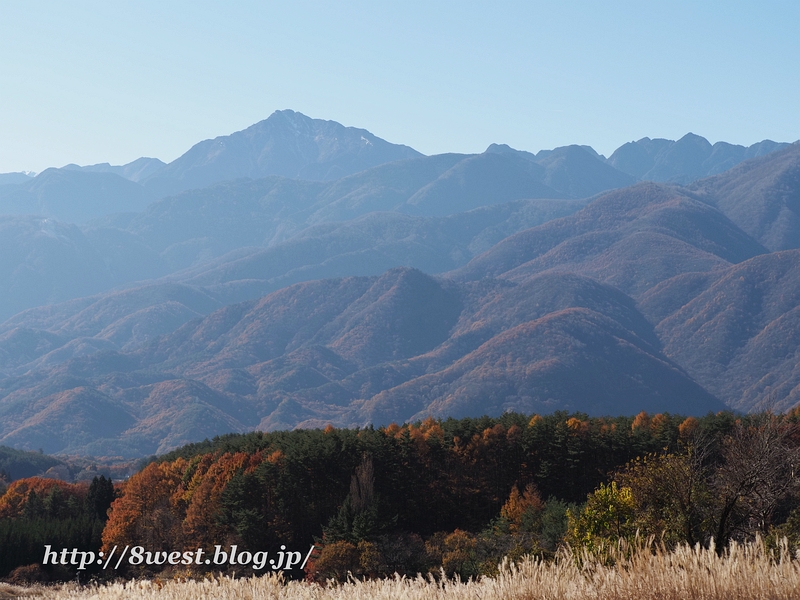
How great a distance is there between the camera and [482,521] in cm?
9025

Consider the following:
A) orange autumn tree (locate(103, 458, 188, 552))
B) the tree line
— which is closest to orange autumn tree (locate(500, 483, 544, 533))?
the tree line

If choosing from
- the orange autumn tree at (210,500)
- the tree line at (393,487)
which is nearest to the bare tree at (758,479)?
the tree line at (393,487)

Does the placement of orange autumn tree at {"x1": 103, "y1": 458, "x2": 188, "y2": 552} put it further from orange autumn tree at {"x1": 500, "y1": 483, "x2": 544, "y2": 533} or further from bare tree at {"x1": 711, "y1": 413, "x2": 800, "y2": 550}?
bare tree at {"x1": 711, "y1": 413, "x2": 800, "y2": 550}

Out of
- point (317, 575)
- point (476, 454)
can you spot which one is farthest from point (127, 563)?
point (476, 454)

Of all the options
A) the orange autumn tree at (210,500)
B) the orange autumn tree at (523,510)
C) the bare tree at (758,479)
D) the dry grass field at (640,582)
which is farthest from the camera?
the orange autumn tree at (210,500)

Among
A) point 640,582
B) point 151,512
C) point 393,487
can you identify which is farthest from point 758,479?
point 151,512

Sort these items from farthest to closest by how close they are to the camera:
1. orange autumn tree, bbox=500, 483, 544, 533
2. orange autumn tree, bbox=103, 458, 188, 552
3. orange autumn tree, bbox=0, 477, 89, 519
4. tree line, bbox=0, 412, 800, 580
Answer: orange autumn tree, bbox=0, 477, 89, 519 < orange autumn tree, bbox=103, 458, 188, 552 < orange autumn tree, bbox=500, 483, 544, 533 < tree line, bbox=0, 412, 800, 580

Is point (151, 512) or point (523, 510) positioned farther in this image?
point (151, 512)

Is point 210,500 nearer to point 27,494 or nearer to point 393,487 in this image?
point 393,487

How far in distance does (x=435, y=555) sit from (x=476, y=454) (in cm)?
2641

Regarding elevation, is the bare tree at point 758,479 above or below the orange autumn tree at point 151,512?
above

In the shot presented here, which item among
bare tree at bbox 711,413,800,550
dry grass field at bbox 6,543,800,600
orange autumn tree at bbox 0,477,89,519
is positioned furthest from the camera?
orange autumn tree at bbox 0,477,89,519

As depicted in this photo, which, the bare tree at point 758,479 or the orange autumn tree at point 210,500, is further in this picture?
the orange autumn tree at point 210,500

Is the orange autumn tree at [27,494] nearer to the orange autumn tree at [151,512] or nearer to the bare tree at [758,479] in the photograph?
the orange autumn tree at [151,512]
